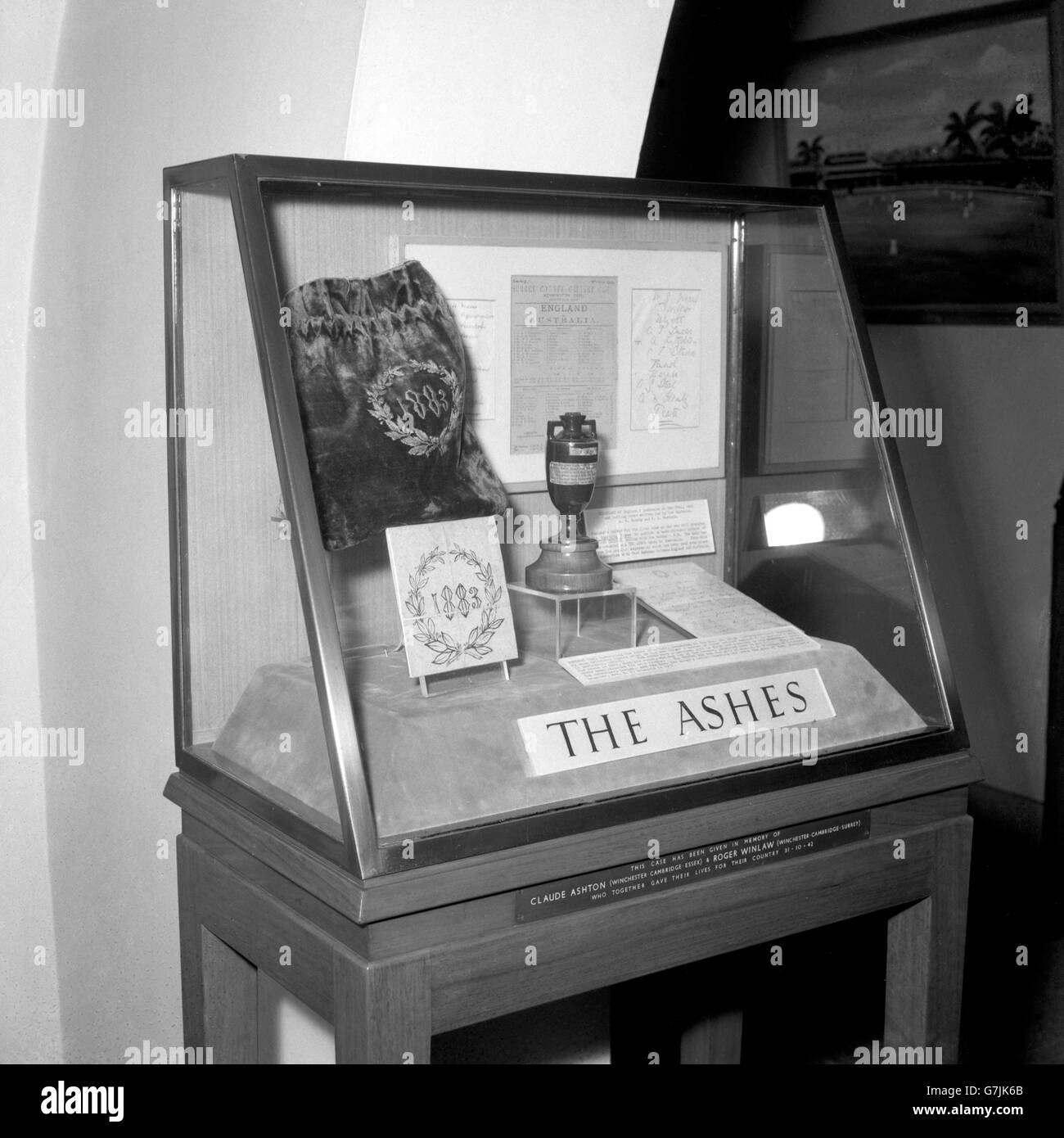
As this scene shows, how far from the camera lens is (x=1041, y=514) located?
3.88 meters

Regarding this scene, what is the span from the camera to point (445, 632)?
1.62 m

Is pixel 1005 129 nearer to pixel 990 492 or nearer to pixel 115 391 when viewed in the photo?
pixel 990 492

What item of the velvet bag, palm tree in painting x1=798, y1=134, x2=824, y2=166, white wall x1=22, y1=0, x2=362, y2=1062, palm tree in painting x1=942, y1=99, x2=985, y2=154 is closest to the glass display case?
the velvet bag

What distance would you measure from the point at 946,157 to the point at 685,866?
3.11 metres

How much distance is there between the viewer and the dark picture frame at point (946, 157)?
3.77 m

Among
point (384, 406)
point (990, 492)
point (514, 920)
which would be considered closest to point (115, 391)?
point (384, 406)

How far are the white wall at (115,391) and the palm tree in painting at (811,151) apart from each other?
110 inches

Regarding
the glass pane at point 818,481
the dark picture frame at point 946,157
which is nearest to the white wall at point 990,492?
the dark picture frame at point 946,157

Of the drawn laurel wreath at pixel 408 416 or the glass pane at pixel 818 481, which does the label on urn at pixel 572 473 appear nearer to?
the drawn laurel wreath at pixel 408 416

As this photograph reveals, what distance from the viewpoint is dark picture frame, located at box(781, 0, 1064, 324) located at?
3768mm

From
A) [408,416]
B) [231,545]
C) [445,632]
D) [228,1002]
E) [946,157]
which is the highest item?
[946,157]

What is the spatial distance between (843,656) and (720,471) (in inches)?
19.4

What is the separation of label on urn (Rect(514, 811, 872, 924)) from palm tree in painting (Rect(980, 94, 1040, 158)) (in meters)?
2.79

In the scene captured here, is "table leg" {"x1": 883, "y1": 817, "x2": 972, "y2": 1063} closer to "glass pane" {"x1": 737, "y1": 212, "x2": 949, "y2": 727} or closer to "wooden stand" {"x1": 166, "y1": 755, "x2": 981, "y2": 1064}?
"wooden stand" {"x1": 166, "y1": 755, "x2": 981, "y2": 1064}
